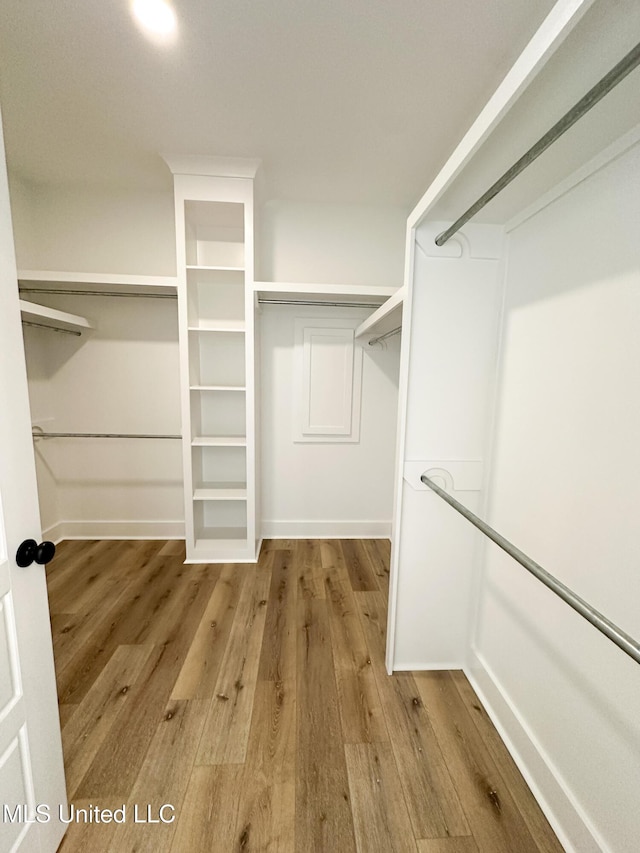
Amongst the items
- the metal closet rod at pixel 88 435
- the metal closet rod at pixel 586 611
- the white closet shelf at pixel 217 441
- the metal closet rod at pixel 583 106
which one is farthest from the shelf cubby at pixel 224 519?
the metal closet rod at pixel 583 106

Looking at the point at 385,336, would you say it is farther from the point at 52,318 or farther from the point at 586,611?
the point at 52,318

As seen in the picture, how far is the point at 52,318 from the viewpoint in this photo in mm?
2145

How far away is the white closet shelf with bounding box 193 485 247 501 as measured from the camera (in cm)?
245

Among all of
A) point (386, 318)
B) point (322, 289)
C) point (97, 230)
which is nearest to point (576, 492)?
point (386, 318)

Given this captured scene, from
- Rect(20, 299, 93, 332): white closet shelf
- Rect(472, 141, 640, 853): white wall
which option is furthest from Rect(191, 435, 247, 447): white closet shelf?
Rect(472, 141, 640, 853): white wall

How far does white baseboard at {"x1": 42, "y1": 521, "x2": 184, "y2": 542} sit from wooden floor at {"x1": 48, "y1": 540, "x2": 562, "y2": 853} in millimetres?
707

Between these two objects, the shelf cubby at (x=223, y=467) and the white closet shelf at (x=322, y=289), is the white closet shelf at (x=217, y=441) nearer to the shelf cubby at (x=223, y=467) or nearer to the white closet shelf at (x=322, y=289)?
the shelf cubby at (x=223, y=467)

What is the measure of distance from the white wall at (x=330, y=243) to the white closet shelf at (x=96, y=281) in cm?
71

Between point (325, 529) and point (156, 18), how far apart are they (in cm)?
305

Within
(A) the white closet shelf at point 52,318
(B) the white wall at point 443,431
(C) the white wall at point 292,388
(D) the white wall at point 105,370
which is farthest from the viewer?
(C) the white wall at point 292,388

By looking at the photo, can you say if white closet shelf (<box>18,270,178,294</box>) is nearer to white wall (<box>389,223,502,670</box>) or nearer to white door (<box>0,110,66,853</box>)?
white door (<box>0,110,66,853</box>)

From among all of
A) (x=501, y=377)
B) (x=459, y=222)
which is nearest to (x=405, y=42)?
(x=459, y=222)

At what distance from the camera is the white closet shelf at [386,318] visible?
1535mm

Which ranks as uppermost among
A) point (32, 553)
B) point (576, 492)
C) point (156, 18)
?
point (156, 18)
